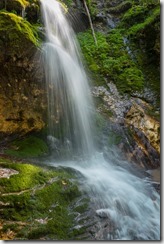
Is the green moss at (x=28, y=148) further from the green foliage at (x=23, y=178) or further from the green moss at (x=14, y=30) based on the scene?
the green moss at (x=14, y=30)

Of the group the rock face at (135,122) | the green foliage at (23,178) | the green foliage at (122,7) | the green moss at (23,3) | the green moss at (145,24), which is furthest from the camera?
the green foliage at (122,7)

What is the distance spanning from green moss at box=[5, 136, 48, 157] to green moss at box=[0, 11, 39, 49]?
8.28 feet

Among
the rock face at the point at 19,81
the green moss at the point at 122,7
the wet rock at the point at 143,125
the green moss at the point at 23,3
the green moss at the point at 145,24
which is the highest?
the green moss at the point at 122,7

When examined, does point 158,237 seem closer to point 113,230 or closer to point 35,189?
point 113,230

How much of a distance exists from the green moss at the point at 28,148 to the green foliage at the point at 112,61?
3730 mm

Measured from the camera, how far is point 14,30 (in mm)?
6984

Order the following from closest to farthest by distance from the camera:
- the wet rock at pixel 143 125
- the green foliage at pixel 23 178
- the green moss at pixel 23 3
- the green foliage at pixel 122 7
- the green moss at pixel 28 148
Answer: the green foliage at pixel 23 178 < the green moss at pixel 28 148 < the wet rock at pixel 143 125 < the green moss at pixel 23 3 < the green foliage at pixel 122 7

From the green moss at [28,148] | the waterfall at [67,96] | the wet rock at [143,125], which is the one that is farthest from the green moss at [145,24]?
the green moss at [28,148]

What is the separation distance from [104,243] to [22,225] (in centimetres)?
125

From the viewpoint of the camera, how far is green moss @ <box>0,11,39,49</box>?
6859 millimetres

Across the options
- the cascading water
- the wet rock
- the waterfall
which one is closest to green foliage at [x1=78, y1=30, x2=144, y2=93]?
the cascading water

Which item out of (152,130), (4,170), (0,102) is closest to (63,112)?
(0,102)

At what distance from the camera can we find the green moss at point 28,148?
616 centimetres

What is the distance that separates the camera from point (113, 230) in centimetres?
417
